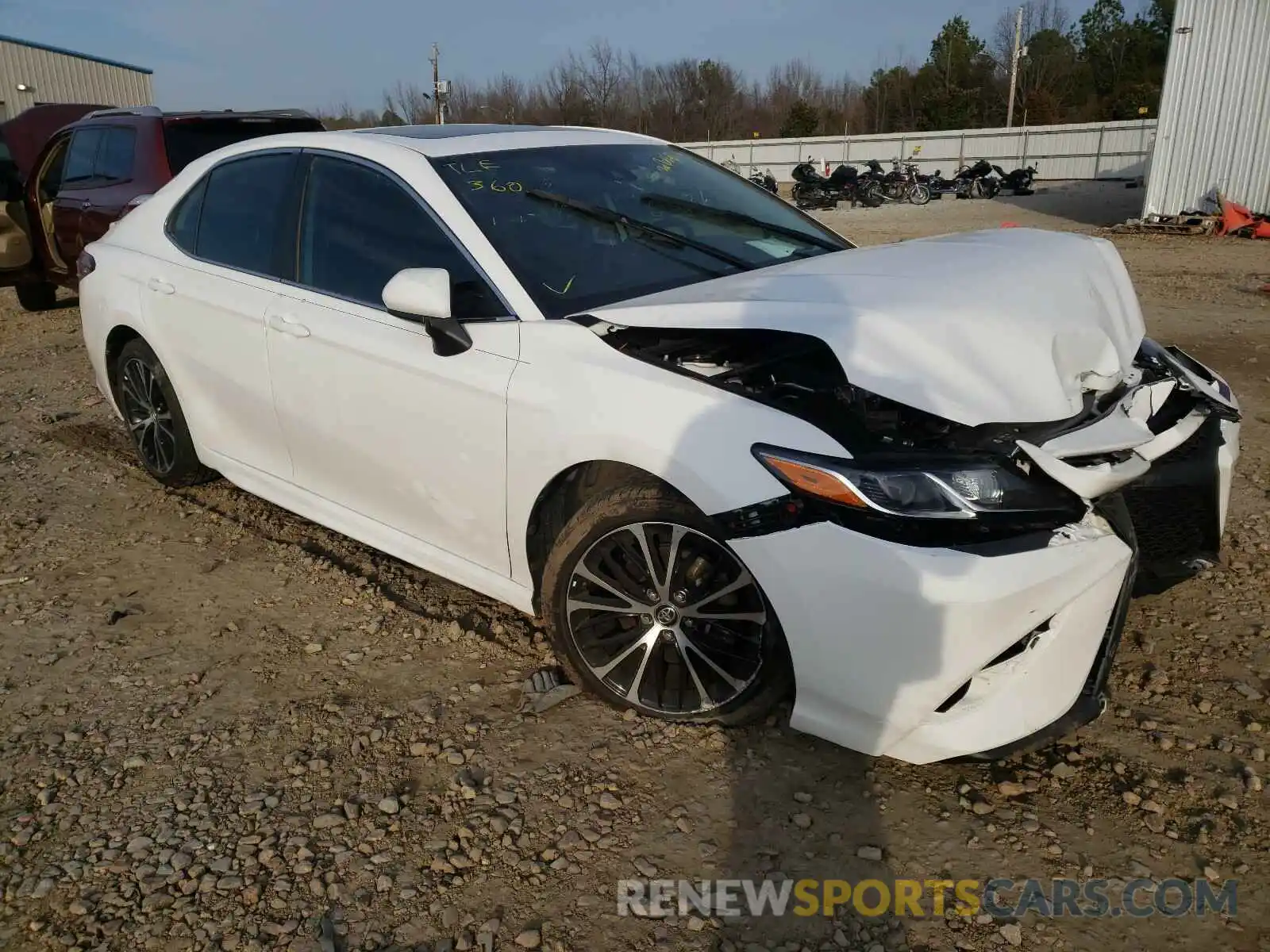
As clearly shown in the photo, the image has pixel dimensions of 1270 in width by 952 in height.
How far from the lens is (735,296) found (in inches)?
103

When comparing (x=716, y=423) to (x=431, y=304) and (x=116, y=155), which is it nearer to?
(x=431, y=304)

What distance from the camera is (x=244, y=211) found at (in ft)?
12.8

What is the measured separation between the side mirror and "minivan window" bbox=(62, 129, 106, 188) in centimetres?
652

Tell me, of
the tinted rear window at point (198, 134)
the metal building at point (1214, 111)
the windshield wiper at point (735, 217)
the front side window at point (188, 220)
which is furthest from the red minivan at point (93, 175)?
the metal building at point (1214, 111)

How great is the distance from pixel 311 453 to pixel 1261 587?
3634 millimetres

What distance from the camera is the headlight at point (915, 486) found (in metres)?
2.22

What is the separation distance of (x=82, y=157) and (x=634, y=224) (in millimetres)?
6954

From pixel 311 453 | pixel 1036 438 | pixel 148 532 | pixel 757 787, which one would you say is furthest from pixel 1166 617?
pixel 148 532

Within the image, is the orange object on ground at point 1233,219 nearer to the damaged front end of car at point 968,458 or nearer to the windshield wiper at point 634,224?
the damaged front end of car at point 968,458

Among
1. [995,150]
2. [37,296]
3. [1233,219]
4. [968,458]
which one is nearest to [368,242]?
[968,458]

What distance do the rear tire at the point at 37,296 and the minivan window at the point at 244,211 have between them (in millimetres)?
7227

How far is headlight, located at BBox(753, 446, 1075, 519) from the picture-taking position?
7.28 feet

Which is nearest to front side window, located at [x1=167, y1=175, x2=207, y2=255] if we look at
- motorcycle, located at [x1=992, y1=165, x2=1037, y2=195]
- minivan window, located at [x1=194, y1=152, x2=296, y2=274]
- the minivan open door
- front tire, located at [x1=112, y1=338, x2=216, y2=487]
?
minivan window, located at [x1=194, y1=152, x2=296, y2=274]

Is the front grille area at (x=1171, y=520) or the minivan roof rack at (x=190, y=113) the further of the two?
the minivan roof rack at (x=190, y=113)
